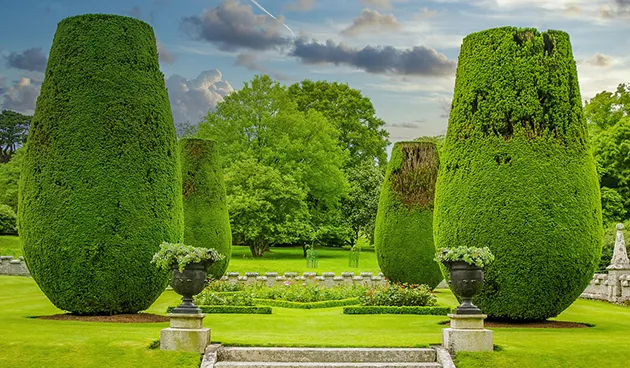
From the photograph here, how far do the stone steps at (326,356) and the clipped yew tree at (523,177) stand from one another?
525cm

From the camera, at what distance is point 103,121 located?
59.5 feet

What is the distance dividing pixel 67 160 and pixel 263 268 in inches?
1013

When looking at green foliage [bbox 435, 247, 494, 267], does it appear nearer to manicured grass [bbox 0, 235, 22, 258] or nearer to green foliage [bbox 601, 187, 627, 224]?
green foliage [bbox 601, 187, 627, 224]

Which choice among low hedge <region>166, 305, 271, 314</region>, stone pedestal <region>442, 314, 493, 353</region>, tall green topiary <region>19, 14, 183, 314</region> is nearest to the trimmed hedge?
low hedge <region>166, 305, 271, 314</region>

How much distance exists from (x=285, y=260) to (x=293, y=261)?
2.57ft

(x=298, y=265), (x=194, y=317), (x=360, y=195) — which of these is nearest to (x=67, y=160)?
(x=194, y=317)

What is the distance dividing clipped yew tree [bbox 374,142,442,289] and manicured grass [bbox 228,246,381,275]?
11.1 m

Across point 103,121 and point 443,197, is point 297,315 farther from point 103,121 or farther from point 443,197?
point 103,121

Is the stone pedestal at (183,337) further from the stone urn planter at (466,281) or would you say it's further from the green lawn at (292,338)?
the stone urn planter at (466,281)

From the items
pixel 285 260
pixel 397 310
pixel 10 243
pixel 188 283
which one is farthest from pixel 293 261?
pixel 188 283

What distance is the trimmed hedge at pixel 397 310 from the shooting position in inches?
895

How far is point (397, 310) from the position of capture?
23.1 metres

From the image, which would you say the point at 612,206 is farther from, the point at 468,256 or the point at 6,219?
the point at 6,219

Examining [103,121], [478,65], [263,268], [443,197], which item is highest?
[478,65]
